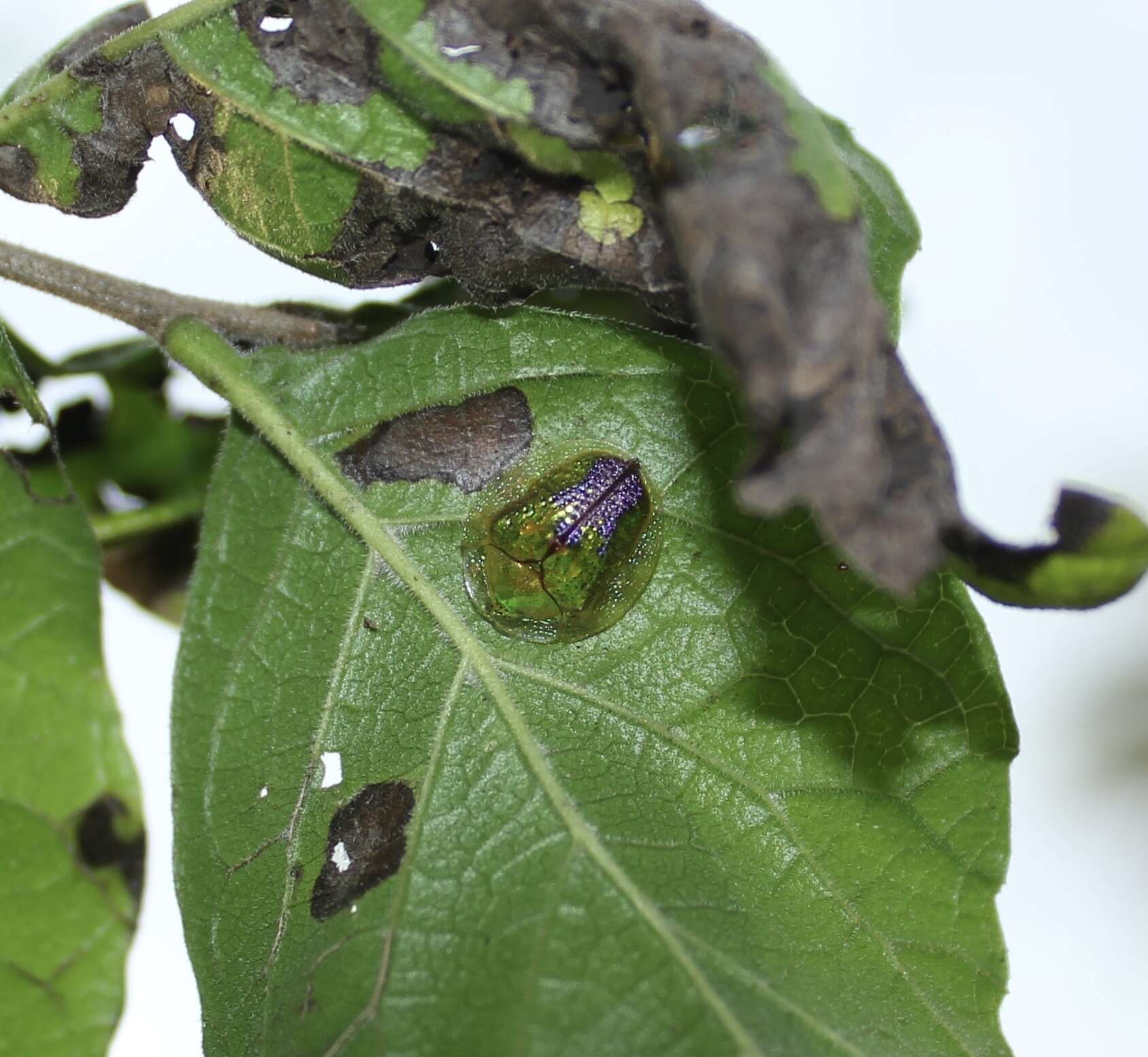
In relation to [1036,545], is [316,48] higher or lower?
higher

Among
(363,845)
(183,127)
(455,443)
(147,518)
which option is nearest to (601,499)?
(455,443)

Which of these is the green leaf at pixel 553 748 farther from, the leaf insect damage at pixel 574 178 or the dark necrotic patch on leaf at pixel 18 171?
the dark necrotic patch on leaf at pixel 18 171

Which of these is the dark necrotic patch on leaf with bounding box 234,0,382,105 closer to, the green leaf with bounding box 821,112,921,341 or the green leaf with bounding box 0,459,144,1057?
the green leaf with bounding box 821,112,921,341

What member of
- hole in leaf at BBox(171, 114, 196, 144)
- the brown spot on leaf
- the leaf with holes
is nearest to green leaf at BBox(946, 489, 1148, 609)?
the leaf with holes

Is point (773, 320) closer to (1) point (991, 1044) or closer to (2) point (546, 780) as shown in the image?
(2) point (546, 780)

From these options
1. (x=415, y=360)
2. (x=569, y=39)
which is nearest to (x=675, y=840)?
(x=415, y=360)

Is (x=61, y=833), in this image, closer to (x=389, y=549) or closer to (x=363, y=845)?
(x=363, y=845)
